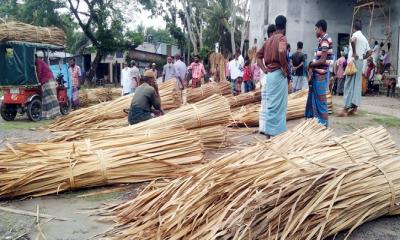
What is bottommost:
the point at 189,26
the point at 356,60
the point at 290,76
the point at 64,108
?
the point at 64,108

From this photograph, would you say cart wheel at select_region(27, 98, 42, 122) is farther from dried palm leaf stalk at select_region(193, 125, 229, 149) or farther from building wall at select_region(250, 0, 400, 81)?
building wall at select_region(250, 0, 400, 81)

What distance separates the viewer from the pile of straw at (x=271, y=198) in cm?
248

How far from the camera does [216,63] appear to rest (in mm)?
17641

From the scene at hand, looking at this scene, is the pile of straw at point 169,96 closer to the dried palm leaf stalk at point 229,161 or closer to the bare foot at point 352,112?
the bare foot at point 352,112

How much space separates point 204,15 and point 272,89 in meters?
25.4

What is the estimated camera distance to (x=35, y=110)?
31.6 feet

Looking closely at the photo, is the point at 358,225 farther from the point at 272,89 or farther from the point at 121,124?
the point at 121,124

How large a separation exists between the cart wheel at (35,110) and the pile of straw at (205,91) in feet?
10.8

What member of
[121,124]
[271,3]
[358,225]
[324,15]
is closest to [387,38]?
[324,15]

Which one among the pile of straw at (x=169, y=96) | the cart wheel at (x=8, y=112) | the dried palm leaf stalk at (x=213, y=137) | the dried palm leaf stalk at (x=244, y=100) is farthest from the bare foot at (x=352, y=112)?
the cart wheel at (x=8, y=112)

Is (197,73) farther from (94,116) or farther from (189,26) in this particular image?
(189,26)

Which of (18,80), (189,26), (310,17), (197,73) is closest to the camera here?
(18,80)

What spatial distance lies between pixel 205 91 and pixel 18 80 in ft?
13.8

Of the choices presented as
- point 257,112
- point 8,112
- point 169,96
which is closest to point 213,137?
point 257,112
